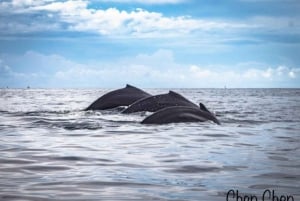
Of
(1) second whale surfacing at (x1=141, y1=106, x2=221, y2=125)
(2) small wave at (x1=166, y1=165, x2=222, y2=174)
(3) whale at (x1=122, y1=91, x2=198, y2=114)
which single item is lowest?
(2) small wave at (x1=166, y1=165, x2=222, y2=174)

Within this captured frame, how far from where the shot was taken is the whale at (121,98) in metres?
20.1

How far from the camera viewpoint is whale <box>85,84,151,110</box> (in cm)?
2014

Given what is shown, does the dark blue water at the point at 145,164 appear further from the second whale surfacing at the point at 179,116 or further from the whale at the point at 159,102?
the whale at the point at 159,102

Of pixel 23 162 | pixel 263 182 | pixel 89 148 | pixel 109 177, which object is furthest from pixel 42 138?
pixel 263 182

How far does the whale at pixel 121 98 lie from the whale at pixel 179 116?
608 cm

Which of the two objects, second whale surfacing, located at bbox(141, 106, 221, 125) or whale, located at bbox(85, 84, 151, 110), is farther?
whale, located at bbox(85, 84, 151, 110)

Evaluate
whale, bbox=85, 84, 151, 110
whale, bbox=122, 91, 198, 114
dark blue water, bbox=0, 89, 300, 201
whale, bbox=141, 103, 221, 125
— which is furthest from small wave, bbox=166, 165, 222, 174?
whale, bbox=85, 84, 151, 110

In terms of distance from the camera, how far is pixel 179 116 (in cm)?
1367

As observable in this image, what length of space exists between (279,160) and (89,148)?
11.2ft

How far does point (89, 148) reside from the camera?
8.59 metres

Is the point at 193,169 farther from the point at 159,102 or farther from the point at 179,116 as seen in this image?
the point at 159,102

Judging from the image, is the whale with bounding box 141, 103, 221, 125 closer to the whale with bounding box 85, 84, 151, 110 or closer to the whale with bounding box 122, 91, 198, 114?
the whale with bounding box 122, 91, 198, 114

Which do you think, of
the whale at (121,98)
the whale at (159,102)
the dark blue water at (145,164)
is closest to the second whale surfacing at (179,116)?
the dark blue water at (145,164)

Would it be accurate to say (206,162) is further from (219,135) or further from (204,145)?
(219,135)
